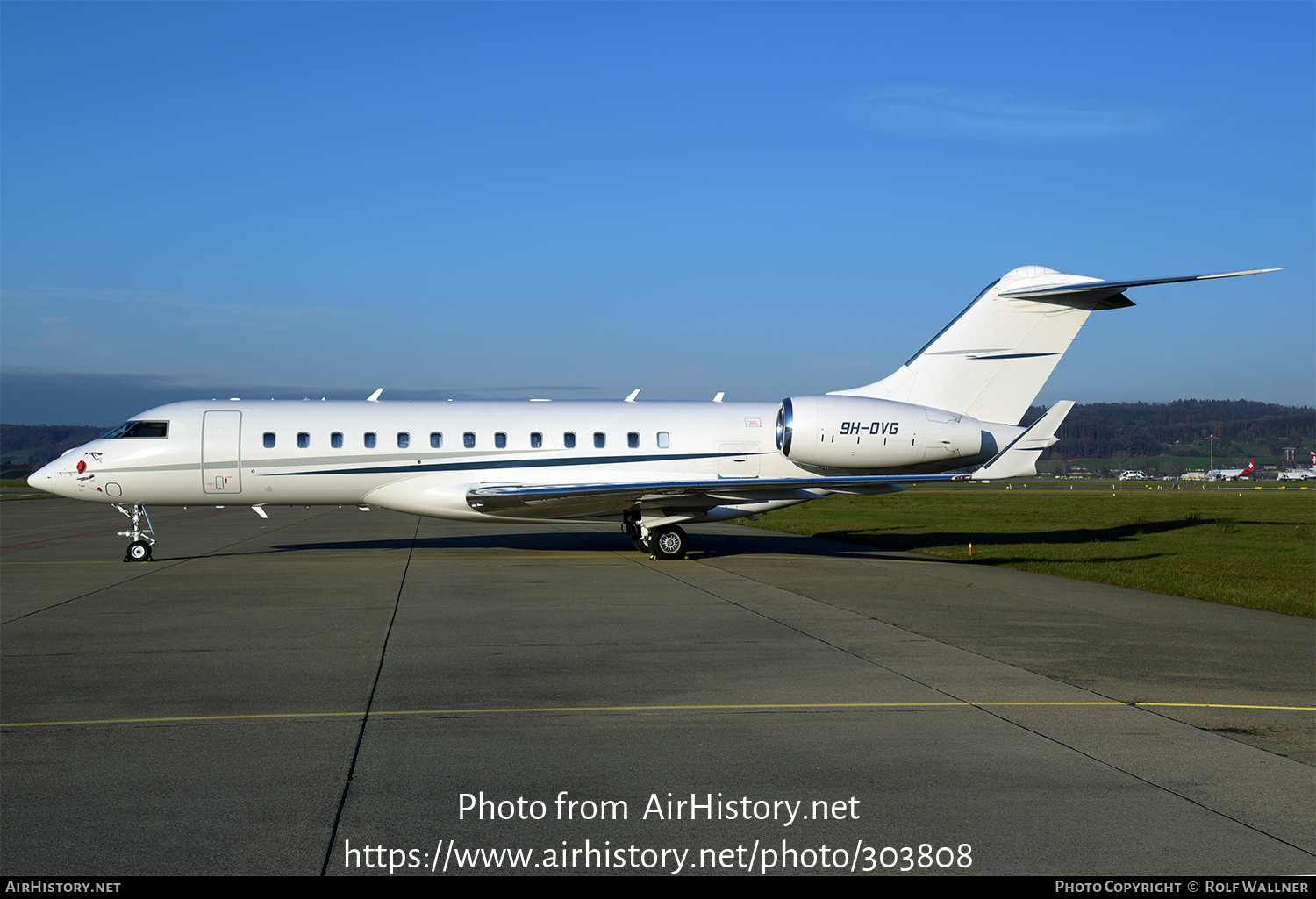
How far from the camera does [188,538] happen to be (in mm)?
26703

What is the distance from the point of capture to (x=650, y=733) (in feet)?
22.9

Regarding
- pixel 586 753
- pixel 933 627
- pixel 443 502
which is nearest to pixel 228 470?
pixel 443 502

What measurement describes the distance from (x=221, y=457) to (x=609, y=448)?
775 cm

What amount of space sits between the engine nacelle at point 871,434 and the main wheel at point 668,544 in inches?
111

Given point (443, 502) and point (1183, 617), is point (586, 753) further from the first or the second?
point (443, 502)

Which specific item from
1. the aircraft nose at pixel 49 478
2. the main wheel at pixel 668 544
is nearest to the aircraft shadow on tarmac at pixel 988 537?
the main wheel at pixel 668 544

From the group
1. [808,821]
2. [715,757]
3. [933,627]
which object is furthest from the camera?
[933,627]

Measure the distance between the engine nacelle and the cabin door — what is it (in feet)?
36.2

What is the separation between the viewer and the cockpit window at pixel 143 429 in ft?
64.7

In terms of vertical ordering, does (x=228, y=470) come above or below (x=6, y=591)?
above

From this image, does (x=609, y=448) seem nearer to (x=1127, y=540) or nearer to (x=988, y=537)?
(x=988, y=537)

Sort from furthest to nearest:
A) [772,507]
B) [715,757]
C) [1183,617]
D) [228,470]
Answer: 1. [772,507]
2. [228,470]
3. [1183,617]
4. [715,757]

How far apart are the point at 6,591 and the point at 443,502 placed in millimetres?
7531
